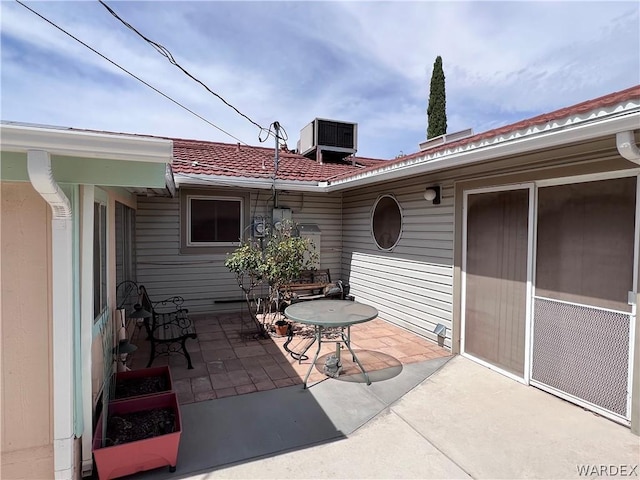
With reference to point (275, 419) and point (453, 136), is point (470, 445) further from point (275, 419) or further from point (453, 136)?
point (453, 136)

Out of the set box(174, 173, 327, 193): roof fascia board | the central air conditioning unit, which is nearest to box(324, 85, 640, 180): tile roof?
box(174, 173, 327, 193): roof fascia board

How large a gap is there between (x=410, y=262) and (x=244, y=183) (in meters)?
3.31

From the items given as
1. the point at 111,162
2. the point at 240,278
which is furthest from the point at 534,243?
the point at 240,278

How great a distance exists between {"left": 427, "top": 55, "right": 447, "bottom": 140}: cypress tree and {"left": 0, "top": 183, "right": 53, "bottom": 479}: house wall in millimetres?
16301

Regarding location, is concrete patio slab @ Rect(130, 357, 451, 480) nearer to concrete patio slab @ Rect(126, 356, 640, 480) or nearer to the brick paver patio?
concrete patio slab @ Rect(126, 356, 640, 480)

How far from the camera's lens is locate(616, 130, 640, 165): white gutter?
2605 mm

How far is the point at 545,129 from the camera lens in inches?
121

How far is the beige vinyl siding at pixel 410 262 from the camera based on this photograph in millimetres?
5086

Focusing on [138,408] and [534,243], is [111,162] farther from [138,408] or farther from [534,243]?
[534,243]

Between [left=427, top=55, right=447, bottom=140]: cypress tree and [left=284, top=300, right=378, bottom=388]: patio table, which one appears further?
[left=427, top=55, right=447, bottom=140]: cypress tree

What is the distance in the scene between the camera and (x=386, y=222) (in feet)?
21.5

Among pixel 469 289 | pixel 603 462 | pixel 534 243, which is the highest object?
pixel 534 243

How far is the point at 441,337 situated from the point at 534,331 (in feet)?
4.81

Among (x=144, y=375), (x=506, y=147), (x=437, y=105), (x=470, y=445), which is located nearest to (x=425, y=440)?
(x=470, y=445)
